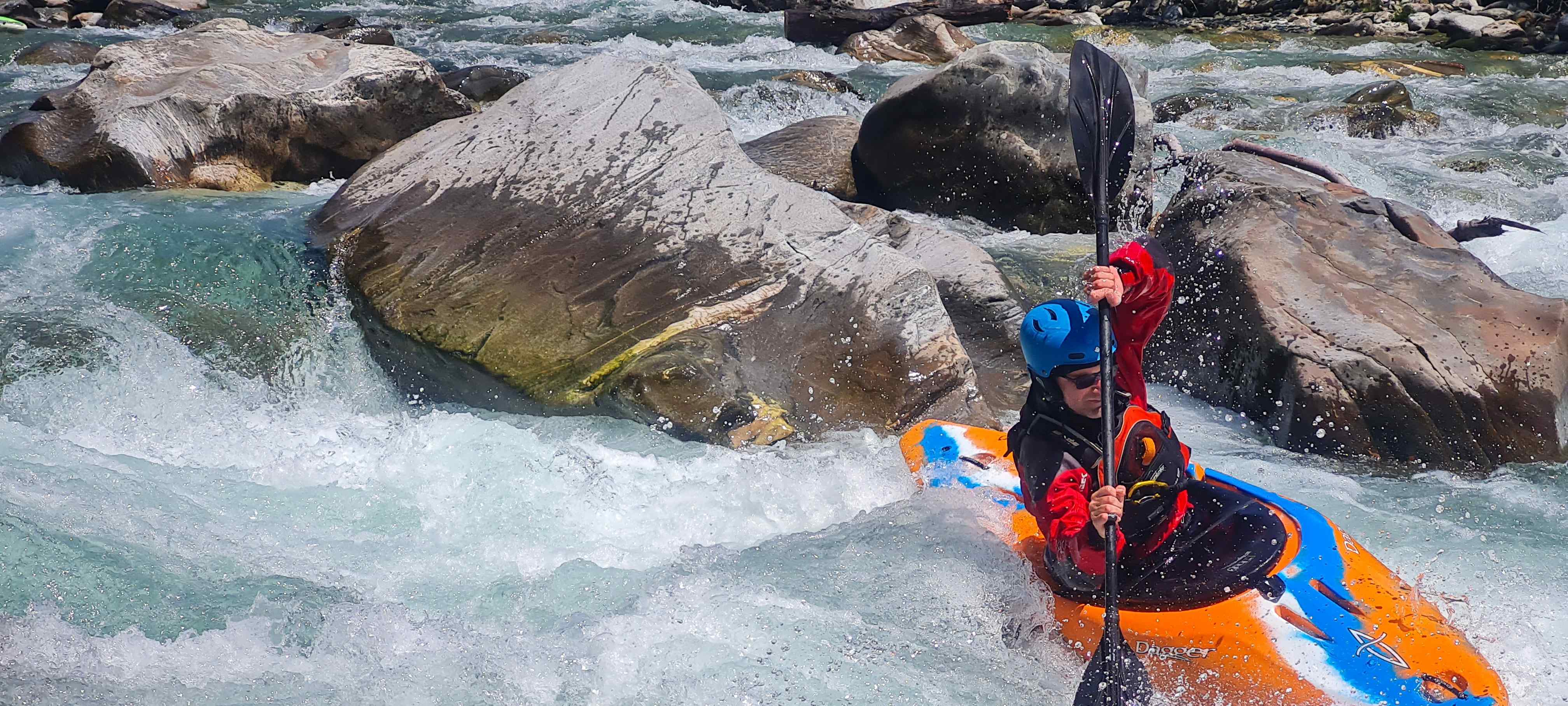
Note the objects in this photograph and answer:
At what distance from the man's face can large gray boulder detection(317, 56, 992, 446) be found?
60.8 inches

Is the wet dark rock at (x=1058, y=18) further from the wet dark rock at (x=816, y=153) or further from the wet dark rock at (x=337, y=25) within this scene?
the wet dark rock at (x=816, y=153)

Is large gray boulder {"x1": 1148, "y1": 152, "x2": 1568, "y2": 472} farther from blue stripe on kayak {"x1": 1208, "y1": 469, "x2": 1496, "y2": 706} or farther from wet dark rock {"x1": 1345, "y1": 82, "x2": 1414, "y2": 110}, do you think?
wet dark rock {"x1": 1345, "y1": 82, "x2": 1414, "y2": 110}

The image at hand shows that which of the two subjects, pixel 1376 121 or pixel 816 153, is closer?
pixel 816 153

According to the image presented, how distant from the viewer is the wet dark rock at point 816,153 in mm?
7152

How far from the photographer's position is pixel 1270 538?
304 cm

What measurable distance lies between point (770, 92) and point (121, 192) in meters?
5.39

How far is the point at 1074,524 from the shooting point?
2.81 metres

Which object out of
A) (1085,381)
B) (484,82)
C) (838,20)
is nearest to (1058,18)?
(838,20)

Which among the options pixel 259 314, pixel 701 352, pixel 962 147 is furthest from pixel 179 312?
pixel 962 147

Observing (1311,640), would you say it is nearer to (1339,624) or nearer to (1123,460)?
(1339,624)

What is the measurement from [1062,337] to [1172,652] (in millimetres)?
834

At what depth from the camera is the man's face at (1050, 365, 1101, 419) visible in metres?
2.93

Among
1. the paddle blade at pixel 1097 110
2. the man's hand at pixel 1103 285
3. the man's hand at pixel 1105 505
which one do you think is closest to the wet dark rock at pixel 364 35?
the paddle blade at pixel 1097 110

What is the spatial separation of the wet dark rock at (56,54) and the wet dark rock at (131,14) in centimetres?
343
